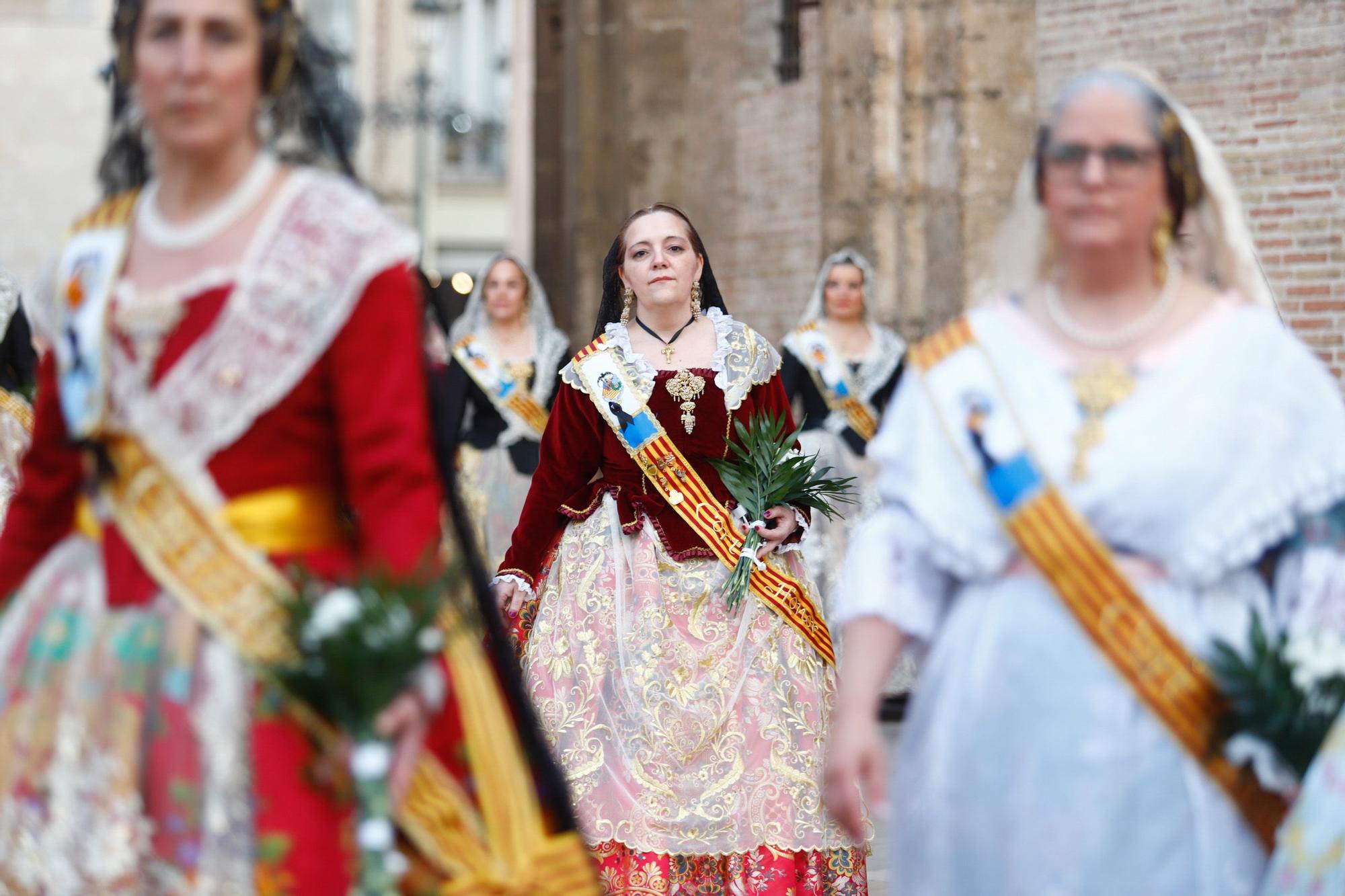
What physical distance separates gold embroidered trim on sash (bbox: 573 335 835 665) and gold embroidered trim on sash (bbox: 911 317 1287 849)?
2.84 meters

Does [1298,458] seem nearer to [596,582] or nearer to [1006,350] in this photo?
[1006,350]

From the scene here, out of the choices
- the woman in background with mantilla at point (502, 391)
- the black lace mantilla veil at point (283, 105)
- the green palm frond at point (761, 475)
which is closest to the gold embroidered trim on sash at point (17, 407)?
the green palm frond at point (761, 475)

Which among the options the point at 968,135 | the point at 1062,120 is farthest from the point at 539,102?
the point at 1062,120

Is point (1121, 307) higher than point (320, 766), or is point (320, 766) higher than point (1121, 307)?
point (1121, 307)

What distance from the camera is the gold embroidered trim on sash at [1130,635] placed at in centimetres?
323

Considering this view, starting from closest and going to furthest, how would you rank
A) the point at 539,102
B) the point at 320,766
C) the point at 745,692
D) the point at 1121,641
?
the point at 320,766
the point at 1121,641
the point at 745,692
the point at 539,102

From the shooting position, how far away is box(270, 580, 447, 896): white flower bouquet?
2.76 m

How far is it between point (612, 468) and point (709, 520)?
1.21 feet

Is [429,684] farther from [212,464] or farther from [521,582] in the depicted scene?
[521,582]

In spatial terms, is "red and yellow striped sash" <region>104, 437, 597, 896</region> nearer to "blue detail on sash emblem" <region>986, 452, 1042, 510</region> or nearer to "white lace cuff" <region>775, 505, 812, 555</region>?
"blue detail on sash emblem" <region>986, 452, 1042, 510</region>

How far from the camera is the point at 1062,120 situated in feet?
11.1

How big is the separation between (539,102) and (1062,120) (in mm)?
12898

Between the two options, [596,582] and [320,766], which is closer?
[320,766]

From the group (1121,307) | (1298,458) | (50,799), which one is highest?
(1121,307)
